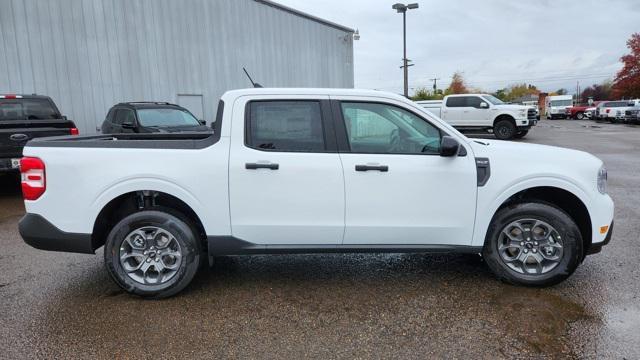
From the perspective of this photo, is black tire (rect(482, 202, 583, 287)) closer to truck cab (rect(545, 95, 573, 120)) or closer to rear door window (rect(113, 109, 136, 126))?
rear door window (rect(113, 109, 136, 126))

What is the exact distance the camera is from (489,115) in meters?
19.7

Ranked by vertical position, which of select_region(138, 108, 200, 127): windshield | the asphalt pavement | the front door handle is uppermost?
select_region(138, 108, 200, 127): windshield

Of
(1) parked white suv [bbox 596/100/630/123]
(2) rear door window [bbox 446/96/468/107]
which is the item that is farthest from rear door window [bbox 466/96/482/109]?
(1) parked white suv [bbox 596/100/630/123]

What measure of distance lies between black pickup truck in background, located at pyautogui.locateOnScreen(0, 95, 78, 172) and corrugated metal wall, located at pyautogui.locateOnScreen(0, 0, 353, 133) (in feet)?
10.0

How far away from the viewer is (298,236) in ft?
12.4

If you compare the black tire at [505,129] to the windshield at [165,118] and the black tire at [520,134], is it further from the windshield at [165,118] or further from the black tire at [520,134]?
the windshield at [165,118]

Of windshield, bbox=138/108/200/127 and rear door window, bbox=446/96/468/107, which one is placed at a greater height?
rear door window, bbox=446/96/468/107

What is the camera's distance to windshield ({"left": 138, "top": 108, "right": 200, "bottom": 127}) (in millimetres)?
9898

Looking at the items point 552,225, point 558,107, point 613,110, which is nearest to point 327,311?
point 552,225

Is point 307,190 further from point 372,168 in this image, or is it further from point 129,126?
point 129,126

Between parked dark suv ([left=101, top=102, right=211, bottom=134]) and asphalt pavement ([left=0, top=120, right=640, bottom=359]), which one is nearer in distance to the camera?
asphalt pavement ([left=0, top=120, right=640, bottom=359])

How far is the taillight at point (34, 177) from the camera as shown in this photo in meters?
3.64

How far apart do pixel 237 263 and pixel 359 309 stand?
5.34ft

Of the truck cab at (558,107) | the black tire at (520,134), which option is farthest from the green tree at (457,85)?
the black tire at (520,134)
